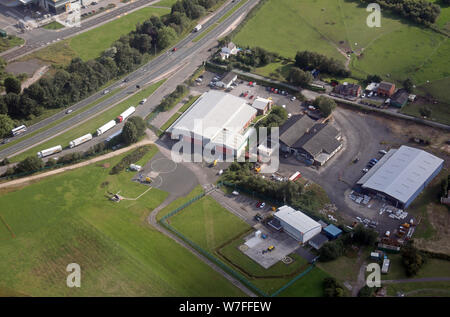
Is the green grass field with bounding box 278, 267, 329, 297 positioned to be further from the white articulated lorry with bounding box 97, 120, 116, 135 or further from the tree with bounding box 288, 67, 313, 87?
the tree with bounding box 288, 67, 313, 87

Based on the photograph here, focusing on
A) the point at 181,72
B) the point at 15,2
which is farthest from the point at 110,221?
the point at 15,2

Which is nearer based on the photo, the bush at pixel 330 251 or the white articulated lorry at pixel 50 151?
the bush at pixel 330 251

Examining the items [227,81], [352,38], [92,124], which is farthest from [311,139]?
[352,38]

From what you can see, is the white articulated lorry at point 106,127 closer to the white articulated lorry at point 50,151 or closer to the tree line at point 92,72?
the white articulated lorry at point 50,151

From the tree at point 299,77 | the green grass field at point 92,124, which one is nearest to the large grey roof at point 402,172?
the tree at point 299,77

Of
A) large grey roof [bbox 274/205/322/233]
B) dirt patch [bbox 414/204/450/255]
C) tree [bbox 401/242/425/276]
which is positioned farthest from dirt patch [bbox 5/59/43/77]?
dirt patch [bbox 414/204/450/255]
